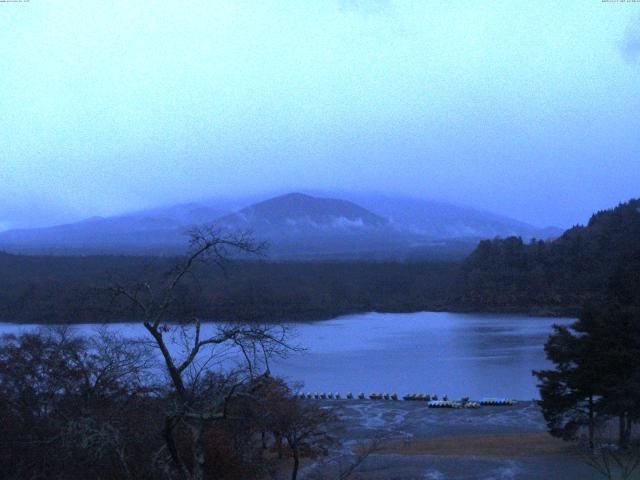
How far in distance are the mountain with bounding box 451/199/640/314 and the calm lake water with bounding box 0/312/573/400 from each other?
5.02 metres

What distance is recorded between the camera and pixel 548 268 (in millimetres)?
39125

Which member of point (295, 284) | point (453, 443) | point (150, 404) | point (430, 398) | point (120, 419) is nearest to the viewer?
point (120, 419)

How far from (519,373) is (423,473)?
11.5 meters

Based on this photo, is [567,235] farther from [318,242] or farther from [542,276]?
[318,242]

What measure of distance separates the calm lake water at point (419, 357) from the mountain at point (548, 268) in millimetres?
5021

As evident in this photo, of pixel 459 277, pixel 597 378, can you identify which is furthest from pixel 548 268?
pixel 597 378

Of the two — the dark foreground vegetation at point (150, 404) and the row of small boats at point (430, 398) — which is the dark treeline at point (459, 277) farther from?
the dark foreground vegetation at point (150, 404)

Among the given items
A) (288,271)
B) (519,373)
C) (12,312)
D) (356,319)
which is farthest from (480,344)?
(288,271)

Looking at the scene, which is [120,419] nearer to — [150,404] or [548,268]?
[150,404]

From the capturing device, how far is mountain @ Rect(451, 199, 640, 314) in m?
36.9

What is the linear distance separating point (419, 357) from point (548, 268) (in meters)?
19.7

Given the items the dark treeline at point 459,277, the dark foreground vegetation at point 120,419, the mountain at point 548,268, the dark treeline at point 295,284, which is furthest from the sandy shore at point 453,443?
the mountain at point 548,268

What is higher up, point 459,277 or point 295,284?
point 459,277

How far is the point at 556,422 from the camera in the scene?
350 inches
